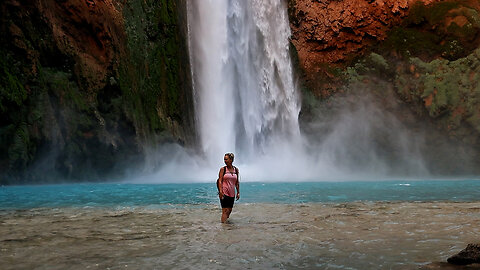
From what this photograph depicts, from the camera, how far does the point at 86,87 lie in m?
21.1

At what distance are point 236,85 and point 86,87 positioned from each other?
7941 mm

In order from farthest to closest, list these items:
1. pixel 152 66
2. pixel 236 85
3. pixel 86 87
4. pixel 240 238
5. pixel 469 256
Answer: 1. pixel 236 85
2. pixel 152 66
3. pixel 86 87
4. pixel 240 238
5. pixel 469 256

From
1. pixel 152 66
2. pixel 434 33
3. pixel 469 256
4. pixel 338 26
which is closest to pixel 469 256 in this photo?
pixel 469 256

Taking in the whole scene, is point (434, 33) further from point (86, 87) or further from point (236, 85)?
point (86, 87)

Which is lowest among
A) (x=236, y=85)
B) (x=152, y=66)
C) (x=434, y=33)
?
(x=236, y=85)

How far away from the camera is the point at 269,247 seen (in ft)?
17.0

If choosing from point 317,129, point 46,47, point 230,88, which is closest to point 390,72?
point 317,129

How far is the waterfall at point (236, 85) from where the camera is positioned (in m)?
25.0

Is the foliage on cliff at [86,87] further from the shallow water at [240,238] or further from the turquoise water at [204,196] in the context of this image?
the shallow water at [240,238]

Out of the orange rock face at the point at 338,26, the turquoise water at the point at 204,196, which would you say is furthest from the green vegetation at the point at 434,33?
the turquoise water at the point at 204,196

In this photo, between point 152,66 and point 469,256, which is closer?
point 469,256

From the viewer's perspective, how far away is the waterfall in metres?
25.0

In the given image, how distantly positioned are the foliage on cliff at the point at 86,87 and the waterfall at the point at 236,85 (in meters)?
1.20

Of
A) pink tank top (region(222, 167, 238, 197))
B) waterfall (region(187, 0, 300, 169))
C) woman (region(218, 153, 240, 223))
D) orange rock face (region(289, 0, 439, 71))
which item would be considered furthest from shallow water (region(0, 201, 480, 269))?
orange rock face (region(289, 0, 439, 71))
